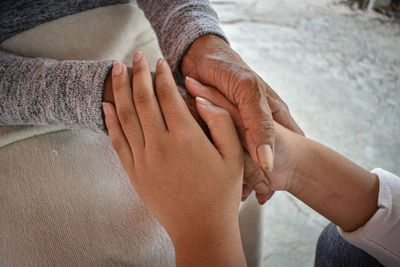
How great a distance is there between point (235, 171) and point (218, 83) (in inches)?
7.5

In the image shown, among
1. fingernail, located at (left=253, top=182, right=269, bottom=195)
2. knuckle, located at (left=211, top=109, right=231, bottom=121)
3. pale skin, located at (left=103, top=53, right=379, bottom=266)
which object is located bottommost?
fingernail, located at (left=253, top=182, right=269, bottom=195)

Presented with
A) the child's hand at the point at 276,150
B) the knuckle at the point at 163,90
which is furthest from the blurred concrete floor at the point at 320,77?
the knuckle at the point at 163,90

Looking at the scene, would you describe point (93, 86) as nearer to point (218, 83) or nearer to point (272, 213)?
point (218, 83)

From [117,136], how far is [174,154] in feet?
0.42

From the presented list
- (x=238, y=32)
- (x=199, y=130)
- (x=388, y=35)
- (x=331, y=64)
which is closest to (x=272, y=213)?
(x=199, y=130)

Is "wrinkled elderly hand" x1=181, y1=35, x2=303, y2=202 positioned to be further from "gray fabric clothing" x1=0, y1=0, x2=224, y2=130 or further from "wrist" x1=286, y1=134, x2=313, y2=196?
"gray fabric clothing" x1=0, y1=0, x2=224, y2=130

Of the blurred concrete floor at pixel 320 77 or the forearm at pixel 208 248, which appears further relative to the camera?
the blurred concrete floor at pixel 320 77

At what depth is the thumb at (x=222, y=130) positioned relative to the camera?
1.75 feet

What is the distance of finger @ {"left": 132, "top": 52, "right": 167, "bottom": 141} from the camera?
1.71ft

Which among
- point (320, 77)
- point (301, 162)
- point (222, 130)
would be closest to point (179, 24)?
point (222, 130)

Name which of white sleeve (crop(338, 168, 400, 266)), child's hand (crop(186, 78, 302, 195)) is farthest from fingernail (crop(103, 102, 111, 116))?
white sleeve (crop(338, 168, 400, 266))

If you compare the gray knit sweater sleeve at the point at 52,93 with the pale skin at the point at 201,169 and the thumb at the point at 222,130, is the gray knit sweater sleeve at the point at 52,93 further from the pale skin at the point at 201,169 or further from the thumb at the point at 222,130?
the thumb at the point at 222,130

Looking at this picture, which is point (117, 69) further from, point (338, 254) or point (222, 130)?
point (338, 254)

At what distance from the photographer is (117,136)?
1.80 feet
